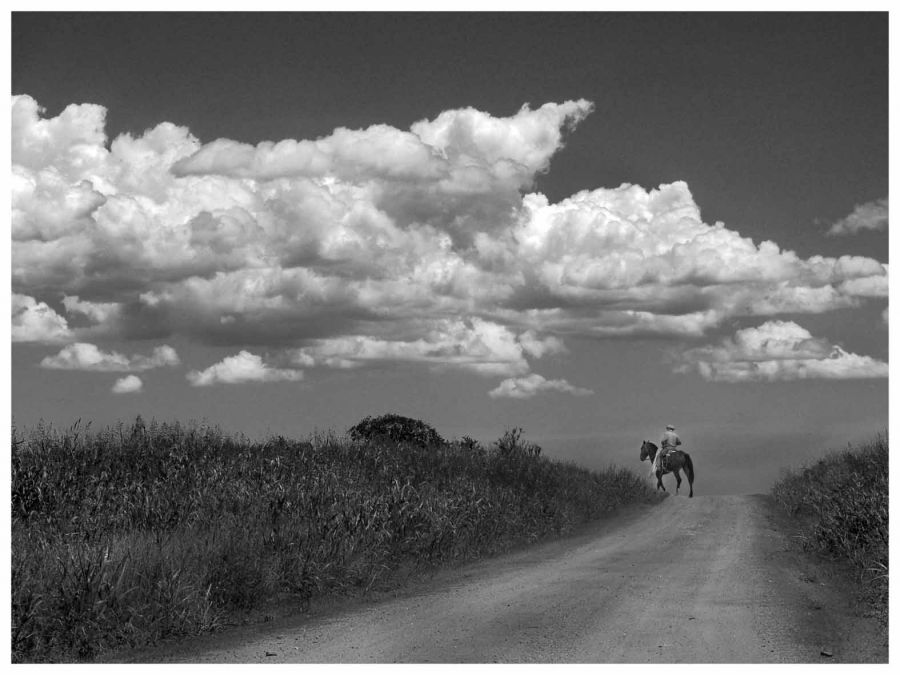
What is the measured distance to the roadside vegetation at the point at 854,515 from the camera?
544 inches

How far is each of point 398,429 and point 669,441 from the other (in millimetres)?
11092

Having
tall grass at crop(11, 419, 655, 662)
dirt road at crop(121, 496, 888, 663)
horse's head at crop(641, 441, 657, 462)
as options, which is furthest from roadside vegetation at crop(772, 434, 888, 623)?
horse's head at crop(641, 441, 657, 462)

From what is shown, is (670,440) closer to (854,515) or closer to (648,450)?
(648,450)

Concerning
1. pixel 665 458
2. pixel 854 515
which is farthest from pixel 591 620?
pixel 665 458

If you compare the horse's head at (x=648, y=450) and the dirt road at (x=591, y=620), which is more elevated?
the horse's head at (x=648, y=450)

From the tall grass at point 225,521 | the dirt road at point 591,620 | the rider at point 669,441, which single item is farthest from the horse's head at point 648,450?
the dirt road at point 591,620

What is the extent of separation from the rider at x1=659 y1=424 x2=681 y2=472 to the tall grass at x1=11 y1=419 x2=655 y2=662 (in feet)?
22.5

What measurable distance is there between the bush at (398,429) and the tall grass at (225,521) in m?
8.07

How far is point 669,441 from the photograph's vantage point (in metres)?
35.0

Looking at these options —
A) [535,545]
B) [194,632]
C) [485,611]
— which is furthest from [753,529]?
[194,632]

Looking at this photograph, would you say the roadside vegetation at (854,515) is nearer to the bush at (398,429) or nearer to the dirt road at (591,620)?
the dirt road at (591,620)

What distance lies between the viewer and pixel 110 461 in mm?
21141

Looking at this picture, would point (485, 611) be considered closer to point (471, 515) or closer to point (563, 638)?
point (563, 638)

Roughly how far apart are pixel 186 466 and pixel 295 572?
8697 mm
